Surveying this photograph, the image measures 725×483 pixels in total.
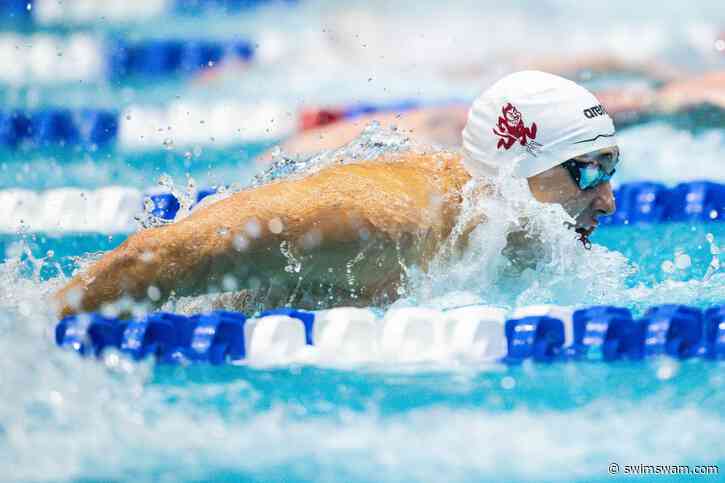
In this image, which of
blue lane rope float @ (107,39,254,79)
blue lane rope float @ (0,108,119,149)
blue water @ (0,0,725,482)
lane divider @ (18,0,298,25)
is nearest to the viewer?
blue water @ (0,0,725,482)

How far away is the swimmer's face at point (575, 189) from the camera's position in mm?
2793

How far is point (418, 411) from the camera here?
89.7 inches

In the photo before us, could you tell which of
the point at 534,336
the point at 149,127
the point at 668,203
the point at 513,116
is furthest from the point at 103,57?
the point at 534,336

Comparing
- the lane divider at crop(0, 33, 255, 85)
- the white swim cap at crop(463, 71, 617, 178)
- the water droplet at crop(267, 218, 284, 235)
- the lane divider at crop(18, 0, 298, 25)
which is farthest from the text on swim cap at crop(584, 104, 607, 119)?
the lane divider at crop(18, 0, 298, 25)

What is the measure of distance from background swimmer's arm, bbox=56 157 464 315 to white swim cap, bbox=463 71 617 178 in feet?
1.03

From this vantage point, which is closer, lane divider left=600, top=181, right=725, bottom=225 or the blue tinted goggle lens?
the blue tinted goggle lens

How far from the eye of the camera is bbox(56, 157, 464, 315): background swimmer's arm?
248 cm

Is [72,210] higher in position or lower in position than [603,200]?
higher

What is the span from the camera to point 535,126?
278 cm

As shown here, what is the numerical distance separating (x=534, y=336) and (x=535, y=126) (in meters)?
0.52

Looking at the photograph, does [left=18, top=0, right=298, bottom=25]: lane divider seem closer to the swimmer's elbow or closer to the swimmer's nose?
the swimmer's nose

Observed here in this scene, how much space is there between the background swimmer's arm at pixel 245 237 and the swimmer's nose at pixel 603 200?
46cm

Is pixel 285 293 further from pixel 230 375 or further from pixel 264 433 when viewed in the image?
pixel 264 433

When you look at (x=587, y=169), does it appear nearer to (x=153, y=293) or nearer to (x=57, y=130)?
(x=153, y=293)
